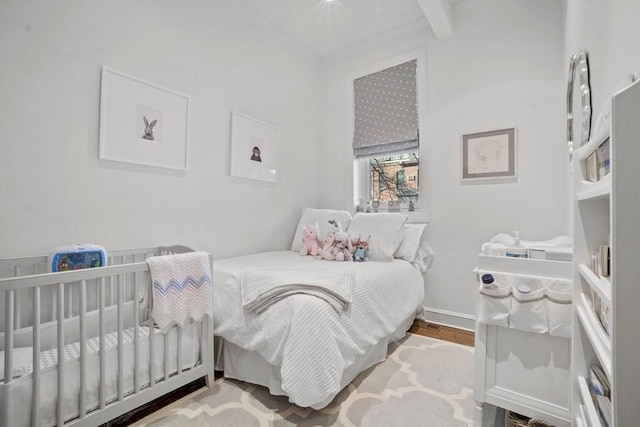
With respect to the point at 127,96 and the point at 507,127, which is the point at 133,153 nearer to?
the point at 127,96

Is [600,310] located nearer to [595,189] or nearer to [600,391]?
[600,391]

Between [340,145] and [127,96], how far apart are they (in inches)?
80.3

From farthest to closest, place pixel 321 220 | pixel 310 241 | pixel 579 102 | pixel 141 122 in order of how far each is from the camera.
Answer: pixel 321 220 → pixel 310 241 → pixel 141 122 → pixel 579 102

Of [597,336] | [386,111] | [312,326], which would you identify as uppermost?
[386,111]

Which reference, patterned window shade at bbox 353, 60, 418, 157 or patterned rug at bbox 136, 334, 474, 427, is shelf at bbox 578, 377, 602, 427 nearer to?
patterned rug at bbox 136, 334, 474, 427

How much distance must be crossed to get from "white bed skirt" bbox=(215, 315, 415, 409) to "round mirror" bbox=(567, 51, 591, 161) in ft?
5.04

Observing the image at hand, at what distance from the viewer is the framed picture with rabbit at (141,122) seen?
5.92 ft

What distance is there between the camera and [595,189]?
70 centimetres

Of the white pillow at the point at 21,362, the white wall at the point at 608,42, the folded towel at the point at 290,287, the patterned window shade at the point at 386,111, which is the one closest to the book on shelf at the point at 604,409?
the white wall at the point at 608,42

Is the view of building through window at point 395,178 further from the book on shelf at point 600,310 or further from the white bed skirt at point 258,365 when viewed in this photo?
the book on shelf at point 600,310

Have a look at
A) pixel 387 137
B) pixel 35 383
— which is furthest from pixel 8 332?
pixel 387 137

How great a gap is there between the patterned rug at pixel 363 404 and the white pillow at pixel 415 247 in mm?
878

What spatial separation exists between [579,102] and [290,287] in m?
1.68

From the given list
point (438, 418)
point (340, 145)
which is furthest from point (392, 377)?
point (340, 145)
